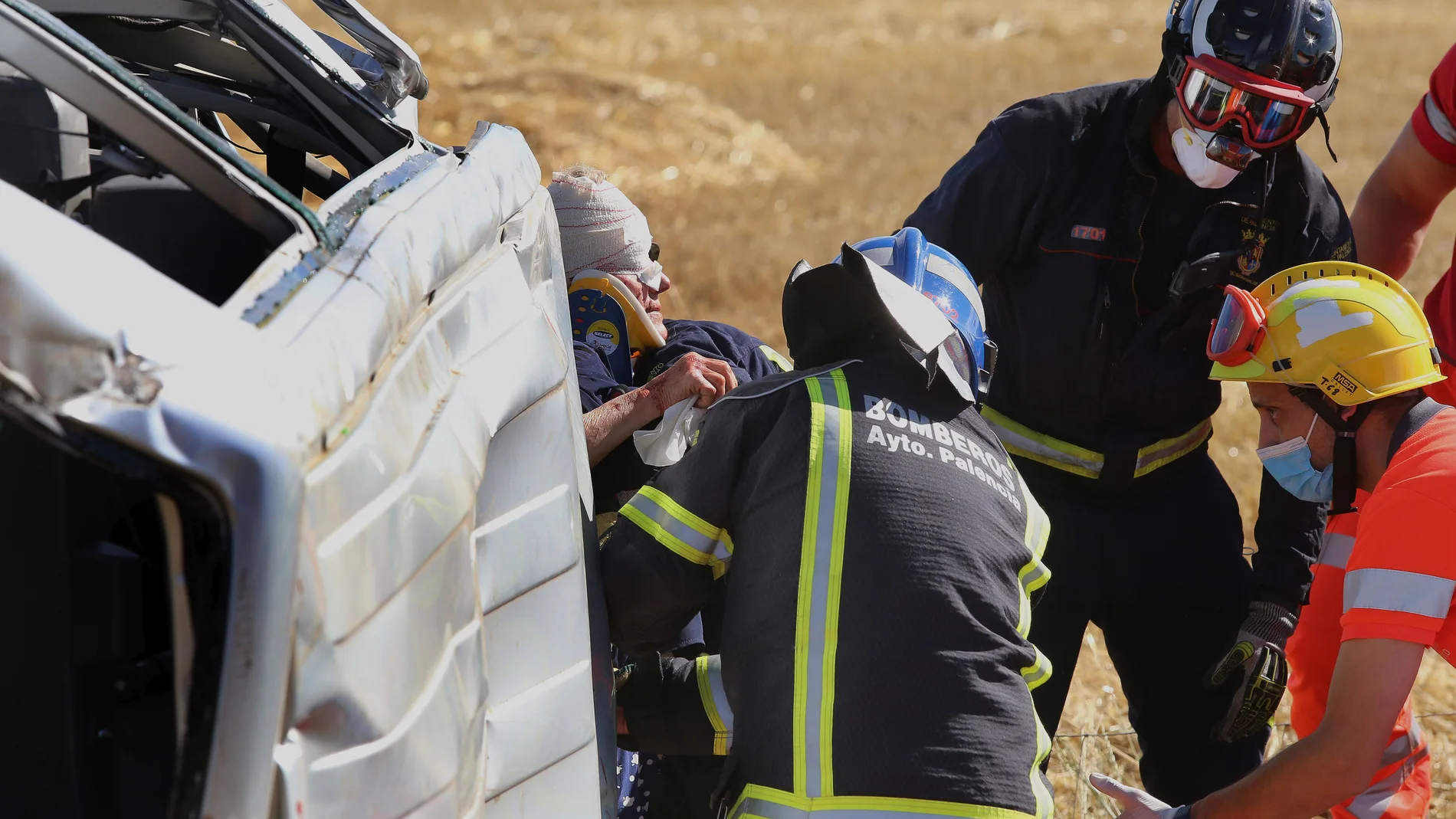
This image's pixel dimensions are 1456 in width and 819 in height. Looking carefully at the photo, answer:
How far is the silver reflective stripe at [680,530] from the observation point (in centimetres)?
231

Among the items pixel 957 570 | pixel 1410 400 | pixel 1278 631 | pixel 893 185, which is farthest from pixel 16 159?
pixel 893 185

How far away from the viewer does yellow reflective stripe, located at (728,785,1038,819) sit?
2139 mm

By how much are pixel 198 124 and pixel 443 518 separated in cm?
59

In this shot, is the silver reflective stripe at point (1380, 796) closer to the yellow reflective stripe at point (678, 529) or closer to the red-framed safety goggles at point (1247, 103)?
the red-framed safety goggles at point (1247, 103)

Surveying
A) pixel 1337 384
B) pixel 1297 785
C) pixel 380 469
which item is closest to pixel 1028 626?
pixel 1297 785

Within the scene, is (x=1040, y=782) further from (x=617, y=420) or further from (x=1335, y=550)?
(x=1335, y=550)

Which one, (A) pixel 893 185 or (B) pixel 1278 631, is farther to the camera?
(A) pixel 893 185

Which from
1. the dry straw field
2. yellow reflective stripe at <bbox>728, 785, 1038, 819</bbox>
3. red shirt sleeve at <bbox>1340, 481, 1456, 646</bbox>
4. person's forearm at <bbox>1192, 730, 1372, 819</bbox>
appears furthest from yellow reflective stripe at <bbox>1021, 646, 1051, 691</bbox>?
the dry straw field

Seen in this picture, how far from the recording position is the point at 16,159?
6.56 feet

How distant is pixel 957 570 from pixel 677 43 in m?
18.7

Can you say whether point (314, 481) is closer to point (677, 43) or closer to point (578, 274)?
point (578, 274)

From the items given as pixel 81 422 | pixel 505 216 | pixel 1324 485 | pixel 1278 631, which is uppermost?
pixel 81 422

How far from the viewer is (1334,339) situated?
293 cm

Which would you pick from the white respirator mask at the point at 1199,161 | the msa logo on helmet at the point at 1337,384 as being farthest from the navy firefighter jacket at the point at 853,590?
the white respirator mask at the point at 1199,161
